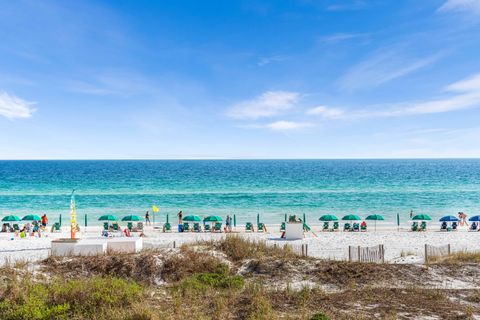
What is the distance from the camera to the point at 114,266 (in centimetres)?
1299

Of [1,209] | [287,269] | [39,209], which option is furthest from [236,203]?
[287,269]

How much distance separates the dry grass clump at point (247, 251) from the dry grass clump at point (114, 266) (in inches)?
114

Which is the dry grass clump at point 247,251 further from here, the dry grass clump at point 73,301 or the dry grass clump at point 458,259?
the dry grass clump at point 458,259

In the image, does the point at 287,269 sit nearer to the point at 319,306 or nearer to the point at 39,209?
the point at 319,306

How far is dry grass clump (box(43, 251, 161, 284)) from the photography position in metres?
12.6

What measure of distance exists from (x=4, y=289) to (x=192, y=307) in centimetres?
530

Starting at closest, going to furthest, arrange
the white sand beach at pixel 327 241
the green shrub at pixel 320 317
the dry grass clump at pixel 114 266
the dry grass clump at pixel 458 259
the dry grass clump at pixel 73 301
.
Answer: the green shrub at pixel 320 317
the dry grass clump at pixel 73 301
the dry grass clump at pixel 114 266
the dry grass clump at pixel 458 259
the white sand beach at pixel 327 241

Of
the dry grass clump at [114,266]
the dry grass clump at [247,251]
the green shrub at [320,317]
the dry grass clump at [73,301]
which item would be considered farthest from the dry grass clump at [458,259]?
the dry grass clump at [73,301]

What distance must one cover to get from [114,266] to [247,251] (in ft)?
16.8

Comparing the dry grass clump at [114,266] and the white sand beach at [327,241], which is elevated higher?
the dry grass clump at [114,266]

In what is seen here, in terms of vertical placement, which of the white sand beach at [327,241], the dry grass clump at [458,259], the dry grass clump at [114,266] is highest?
the dry grass clump at [114,266]

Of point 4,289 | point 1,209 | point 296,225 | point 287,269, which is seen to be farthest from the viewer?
point 1,209

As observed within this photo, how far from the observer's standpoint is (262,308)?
884 cm

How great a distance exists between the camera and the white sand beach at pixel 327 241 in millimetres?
18791
